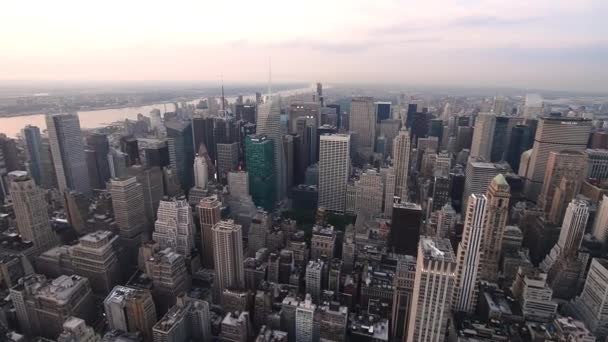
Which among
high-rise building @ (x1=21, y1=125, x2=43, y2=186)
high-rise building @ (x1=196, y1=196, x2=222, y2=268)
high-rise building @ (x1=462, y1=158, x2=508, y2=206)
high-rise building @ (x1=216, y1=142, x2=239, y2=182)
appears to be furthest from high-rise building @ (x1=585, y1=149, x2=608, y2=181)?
high-rise building @ (x1=21, y1=125, x2=43, y2=186)

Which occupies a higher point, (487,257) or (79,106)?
(79,106)

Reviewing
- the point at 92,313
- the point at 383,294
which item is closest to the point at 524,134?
the point at 383,294

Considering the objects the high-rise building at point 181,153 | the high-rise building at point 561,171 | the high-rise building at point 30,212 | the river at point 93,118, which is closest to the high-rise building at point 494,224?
the high-rise building at point 561,171

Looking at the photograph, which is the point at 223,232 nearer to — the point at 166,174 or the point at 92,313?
the point at 92,313

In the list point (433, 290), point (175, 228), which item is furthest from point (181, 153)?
point (433, 290)

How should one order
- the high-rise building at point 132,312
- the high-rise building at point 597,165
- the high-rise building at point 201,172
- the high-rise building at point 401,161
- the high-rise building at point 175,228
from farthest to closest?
the high-rise building at point 401,161, the high-rise building at point 597,165, the high-rise building at point 201,172, the high-rise building at point 175,228, the high-rise building at point 132,312

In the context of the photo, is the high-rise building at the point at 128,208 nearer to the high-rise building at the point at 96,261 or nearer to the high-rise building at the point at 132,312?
the high-rise building at the point at 96,261
